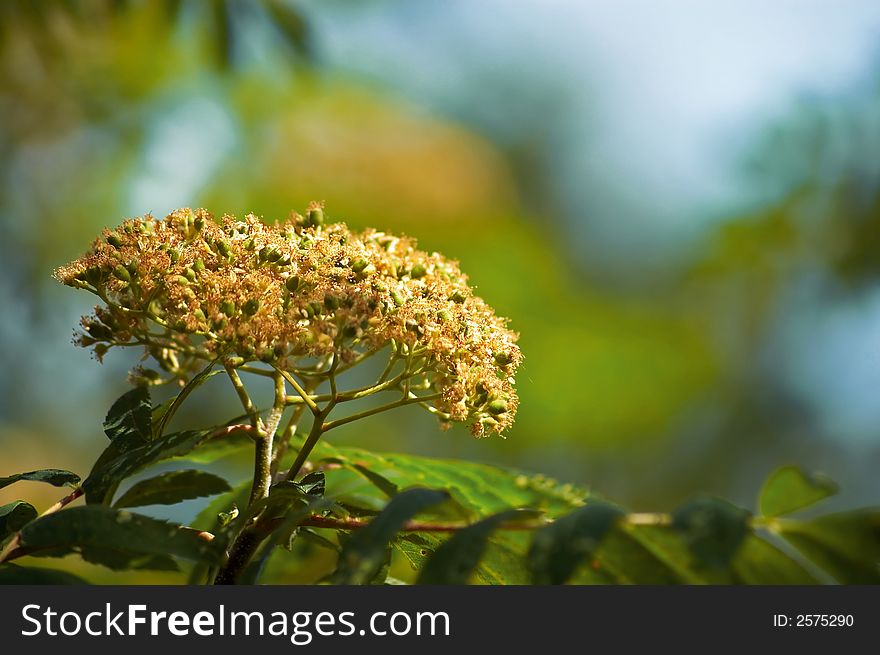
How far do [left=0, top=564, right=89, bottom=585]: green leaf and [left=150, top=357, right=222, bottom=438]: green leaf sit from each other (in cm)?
34

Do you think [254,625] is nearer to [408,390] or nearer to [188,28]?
[408,390]

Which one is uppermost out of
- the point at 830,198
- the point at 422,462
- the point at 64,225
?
the point at 830,198

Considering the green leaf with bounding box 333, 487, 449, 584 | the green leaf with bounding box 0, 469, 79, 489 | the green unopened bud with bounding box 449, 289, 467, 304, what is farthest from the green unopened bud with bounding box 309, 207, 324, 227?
the green leaf with bounding box 333, 487, 449, 584

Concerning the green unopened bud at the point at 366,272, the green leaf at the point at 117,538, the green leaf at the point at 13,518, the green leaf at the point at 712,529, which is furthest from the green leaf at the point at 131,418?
the green leaf at the point at 712,529

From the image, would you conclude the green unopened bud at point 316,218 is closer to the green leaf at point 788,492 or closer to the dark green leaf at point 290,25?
the green leaf at point 788,492

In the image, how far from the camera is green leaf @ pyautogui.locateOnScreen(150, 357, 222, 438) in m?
1.28

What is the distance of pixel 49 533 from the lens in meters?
0.99

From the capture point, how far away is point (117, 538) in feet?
3.16

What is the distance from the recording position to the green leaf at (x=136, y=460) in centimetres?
113

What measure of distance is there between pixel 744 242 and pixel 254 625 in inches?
445

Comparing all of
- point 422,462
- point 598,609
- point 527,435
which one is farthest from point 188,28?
point 598,609

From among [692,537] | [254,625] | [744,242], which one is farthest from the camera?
[744,242]

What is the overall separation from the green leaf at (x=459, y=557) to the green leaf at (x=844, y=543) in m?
0.32

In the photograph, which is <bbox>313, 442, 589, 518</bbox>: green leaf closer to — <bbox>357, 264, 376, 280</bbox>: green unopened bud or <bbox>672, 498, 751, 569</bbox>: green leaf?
<bbox>357, 264, 376, 280</bbox>: green unopened bud
